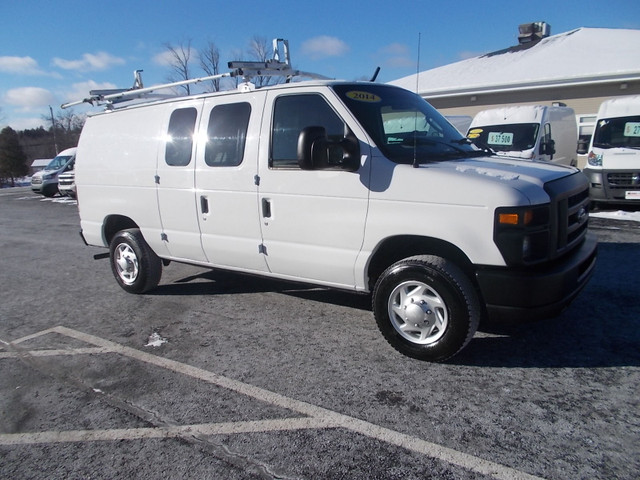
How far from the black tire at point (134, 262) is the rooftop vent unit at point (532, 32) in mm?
21960

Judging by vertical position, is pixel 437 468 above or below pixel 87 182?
below

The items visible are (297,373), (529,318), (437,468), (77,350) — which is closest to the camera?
(437,468)

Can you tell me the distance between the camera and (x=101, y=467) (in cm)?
260

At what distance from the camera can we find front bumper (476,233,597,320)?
3125mm

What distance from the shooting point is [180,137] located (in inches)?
193

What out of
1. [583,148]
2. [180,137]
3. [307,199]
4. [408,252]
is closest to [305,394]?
[408,252]

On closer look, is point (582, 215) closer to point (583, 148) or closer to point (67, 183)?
point (583, 148)

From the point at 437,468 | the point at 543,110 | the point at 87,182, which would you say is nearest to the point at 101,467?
the point at 437,468

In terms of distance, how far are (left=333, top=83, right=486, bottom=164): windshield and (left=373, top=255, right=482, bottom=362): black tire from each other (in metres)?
0.88

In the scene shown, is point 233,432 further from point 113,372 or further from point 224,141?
point 224,141

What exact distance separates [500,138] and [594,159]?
2093 mm

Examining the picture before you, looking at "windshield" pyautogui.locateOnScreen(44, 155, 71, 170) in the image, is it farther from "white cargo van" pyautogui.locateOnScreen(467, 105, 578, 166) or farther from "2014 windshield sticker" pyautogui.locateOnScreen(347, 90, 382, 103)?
"2014 windshield sticker" pyautogui.locateOnScreen(347, 90, 382, 103)

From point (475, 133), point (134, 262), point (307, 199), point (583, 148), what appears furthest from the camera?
point (475, 133)

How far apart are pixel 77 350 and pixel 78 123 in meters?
66.9
